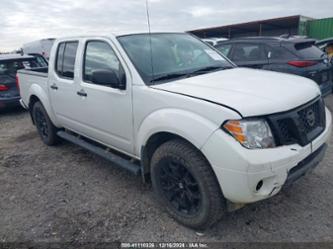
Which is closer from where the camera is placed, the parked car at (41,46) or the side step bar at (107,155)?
the side step bar at (107,155)

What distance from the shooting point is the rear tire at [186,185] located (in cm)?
241

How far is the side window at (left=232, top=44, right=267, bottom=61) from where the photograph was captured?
251 inches

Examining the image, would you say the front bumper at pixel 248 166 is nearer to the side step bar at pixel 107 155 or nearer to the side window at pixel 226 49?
the side step bar at pixel 107 155

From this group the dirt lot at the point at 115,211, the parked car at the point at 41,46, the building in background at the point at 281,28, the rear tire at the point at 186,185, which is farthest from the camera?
the building in background at the point at 281,28

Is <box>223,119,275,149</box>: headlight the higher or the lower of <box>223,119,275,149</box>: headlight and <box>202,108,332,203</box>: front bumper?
the higher

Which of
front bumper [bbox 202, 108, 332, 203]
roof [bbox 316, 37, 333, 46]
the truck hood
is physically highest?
roof [bbox 316, 37, 333, 46]

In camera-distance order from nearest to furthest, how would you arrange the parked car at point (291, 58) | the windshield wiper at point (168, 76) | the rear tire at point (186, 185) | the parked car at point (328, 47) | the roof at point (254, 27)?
the rear tire at point (186, 185), the windshield wiper at point (168, 76), the parked car at point (291, 58), the parked car at point (328, 47), the roof at point (254, 27)

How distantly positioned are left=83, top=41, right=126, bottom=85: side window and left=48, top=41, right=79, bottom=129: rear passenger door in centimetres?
31

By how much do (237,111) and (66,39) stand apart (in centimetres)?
311

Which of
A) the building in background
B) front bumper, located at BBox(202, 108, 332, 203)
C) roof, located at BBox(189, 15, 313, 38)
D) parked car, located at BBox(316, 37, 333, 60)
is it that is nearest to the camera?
front bumper, located at BBox(202, 108, 332, 203)

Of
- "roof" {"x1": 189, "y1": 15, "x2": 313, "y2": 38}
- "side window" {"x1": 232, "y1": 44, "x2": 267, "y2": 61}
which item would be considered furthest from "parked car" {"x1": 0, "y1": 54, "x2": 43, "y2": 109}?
"roof" {"x1": 189, "y1": 15, "x2": 313, "y2": 38}

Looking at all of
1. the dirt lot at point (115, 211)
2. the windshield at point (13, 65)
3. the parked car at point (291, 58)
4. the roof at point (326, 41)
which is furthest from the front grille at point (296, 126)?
the windshield at point (13, 65)

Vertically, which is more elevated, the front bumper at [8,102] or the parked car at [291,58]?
the parked car at [291,58]

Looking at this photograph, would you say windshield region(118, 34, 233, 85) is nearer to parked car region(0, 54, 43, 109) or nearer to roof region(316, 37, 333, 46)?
roof region(316, 37, 333, 46)
